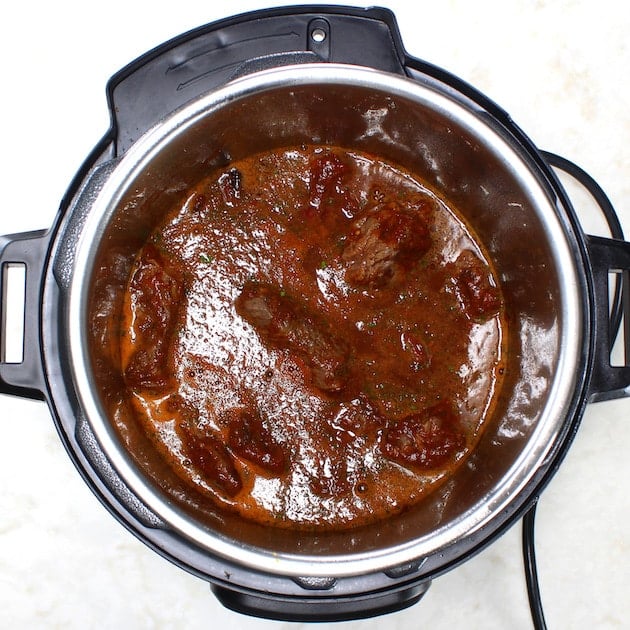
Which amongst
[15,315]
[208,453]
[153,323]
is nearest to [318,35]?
[153,323]

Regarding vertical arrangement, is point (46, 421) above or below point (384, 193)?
below

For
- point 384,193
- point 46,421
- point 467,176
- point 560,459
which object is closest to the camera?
point 560,459

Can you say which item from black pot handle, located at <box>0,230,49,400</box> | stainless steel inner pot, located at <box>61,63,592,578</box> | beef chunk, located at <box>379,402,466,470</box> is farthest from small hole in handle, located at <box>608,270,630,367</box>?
black pot handle, located at <box>0,230,49,400</box>

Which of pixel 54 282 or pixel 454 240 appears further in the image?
pixel 454 240

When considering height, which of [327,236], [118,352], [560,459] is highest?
[327,236]

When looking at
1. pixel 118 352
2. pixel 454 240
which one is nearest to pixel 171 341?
pixel 118 352

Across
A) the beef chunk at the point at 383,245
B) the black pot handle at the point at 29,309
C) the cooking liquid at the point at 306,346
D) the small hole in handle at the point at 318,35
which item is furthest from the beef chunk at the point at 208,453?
the small hole in handle at the point at 318,35

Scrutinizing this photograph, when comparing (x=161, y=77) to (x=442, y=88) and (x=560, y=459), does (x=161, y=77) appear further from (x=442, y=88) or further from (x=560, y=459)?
(x=560, y=459)
